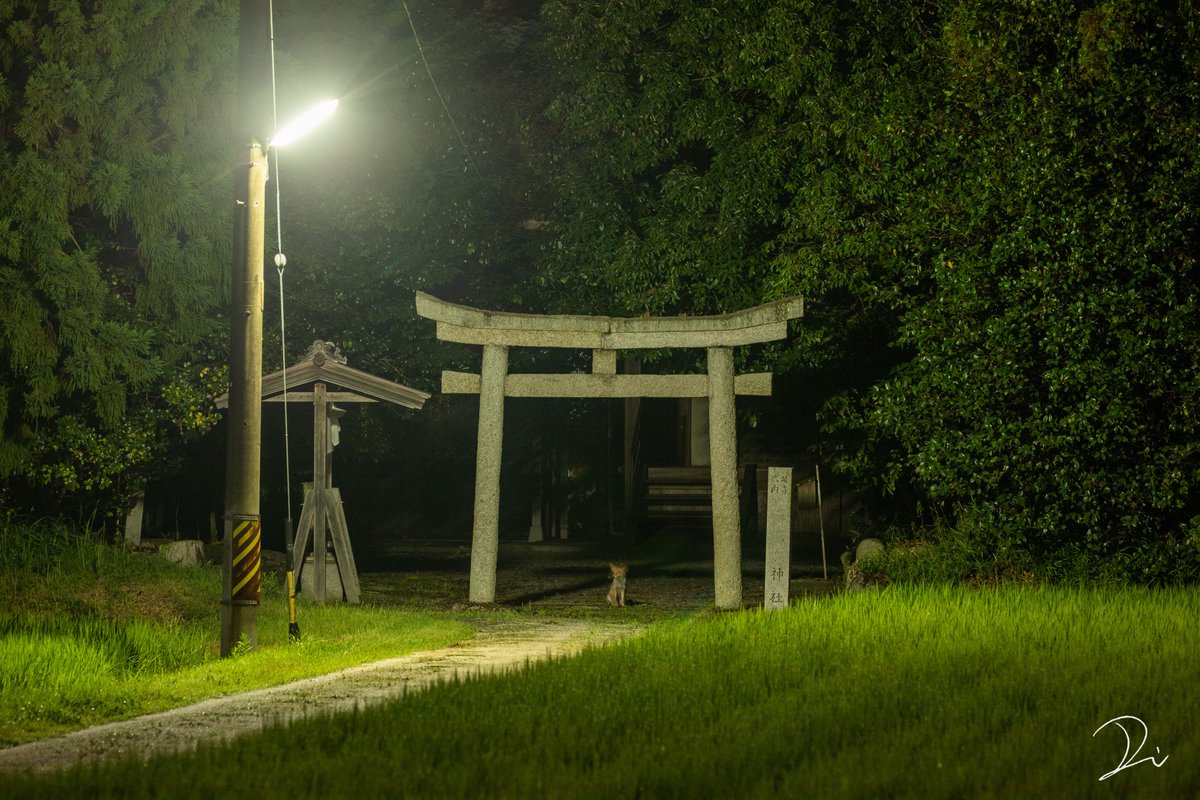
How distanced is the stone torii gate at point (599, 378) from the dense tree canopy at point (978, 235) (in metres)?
1.90

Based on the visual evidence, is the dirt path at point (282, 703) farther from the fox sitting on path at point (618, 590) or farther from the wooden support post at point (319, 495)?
the wooden support post at point (319, 495)

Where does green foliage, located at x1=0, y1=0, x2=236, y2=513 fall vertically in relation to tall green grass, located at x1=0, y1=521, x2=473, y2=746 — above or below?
above

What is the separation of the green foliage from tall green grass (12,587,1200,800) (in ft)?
40.2

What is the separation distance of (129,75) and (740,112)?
940 cm

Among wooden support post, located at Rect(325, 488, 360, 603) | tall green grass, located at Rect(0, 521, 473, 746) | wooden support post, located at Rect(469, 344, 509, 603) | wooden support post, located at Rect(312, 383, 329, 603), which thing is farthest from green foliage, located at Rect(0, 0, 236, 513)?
wooden support post, located at Rect(469, 344, 509, 603)

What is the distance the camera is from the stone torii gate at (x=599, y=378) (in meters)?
17.8

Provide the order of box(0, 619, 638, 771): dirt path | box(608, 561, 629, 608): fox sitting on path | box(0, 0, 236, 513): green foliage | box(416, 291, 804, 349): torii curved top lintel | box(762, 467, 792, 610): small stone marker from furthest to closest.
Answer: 1. box(0, 0, 236, 513): green foliage
2. box(608, 561, 629, 608): fox sitting on path
3. box(416, 291, 804, 349): torii curved top lintel
4. box(762, 467, 792, 610): small stone marker
5. box(0, 619, 638, 771): dirt path

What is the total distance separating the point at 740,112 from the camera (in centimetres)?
2123

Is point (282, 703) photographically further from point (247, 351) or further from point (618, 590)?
point (618, 590)

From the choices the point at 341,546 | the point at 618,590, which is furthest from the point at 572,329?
the point at 341,546

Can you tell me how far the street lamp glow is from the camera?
13578 mm

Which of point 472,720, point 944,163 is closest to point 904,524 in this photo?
point 944,163

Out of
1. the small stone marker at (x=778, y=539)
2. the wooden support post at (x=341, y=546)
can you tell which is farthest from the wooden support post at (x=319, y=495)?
the small stone marker at (x=778, y=539)

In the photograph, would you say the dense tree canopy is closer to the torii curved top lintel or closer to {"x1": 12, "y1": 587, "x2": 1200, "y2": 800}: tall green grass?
the torii curved top lintel
